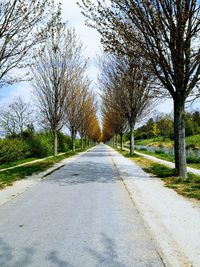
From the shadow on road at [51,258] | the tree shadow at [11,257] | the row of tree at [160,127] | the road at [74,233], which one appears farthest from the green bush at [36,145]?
the row of tree at [160,127]

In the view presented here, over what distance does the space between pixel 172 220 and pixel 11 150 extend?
18.5 meters

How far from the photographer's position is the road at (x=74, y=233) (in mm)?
4094

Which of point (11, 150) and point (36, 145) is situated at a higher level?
point (36, 145)

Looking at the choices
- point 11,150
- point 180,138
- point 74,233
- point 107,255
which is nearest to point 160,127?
point 11,150

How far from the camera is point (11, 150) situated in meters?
23.1

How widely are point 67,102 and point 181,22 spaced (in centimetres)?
2184

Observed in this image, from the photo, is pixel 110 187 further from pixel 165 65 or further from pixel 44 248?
pixel 44 248

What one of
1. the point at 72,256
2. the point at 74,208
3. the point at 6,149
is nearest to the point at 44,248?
the point at 72,256

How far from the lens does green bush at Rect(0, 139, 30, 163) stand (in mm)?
21812

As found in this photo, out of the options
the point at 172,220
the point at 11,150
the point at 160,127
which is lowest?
the point at 172,220

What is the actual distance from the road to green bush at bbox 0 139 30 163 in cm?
1349

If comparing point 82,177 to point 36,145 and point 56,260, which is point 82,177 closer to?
point 56,260

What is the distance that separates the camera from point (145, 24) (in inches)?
481

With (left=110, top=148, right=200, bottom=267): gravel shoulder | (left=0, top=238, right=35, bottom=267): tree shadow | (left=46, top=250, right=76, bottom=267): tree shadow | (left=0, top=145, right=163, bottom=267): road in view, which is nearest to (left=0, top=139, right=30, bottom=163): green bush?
(left=110, top=148, right=200, bottom=267): gravel shoulder
